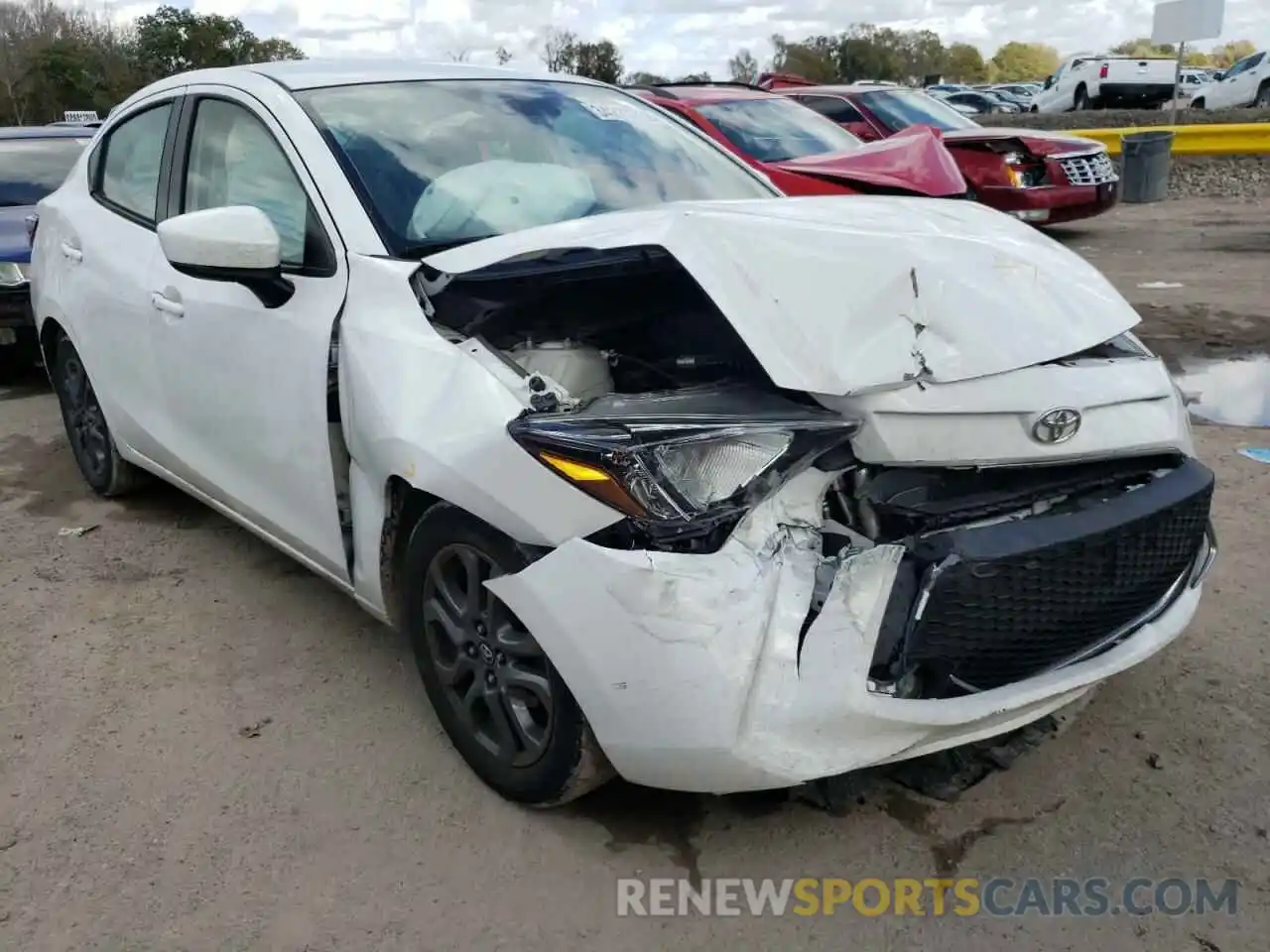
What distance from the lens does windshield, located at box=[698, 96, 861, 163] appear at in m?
8.25

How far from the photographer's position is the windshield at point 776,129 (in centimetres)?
825

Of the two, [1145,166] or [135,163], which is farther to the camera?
[1145,166]

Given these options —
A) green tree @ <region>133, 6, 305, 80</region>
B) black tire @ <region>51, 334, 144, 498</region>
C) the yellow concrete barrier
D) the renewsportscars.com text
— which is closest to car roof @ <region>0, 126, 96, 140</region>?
black tire @ <region>51, 334, 144, 498</region>

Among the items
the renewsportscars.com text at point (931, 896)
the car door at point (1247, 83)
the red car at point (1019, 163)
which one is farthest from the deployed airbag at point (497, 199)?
the car door at point (1247, 83)

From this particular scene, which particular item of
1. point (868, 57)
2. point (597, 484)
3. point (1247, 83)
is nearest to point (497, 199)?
point (597, 484)

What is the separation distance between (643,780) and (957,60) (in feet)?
328

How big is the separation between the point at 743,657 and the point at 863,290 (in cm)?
82

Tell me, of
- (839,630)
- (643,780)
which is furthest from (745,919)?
(839,630)

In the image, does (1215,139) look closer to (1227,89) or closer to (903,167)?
(903,167)

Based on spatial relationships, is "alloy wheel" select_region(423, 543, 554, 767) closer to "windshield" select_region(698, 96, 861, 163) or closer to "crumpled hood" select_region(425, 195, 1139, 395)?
"crumpled hood" select_region(425, 195, 1139, 395)

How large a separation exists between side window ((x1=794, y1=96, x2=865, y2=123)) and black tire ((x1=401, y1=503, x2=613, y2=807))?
8749 millimetres

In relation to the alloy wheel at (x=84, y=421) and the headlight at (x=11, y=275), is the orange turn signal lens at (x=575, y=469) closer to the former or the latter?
the alloy wheel at (x=84, y=421)

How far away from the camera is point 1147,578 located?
246 cm

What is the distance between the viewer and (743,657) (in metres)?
2.10
